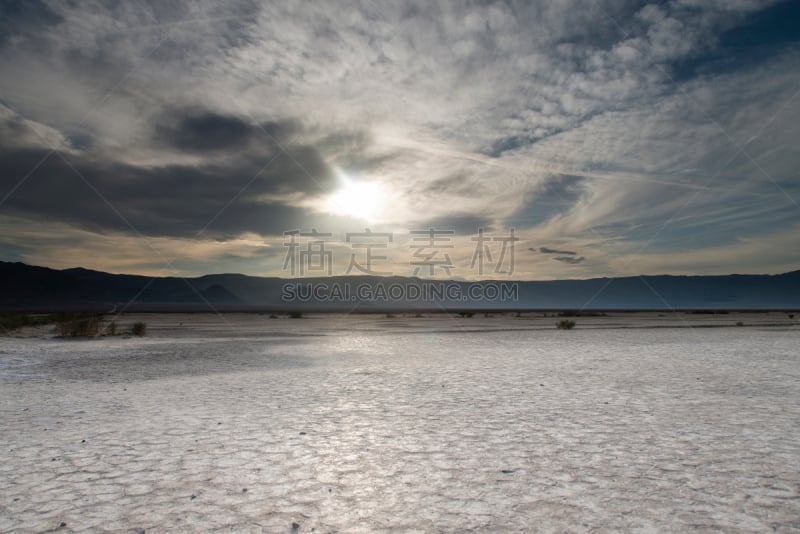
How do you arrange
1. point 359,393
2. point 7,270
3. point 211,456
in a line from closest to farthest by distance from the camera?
point 211,456
point 359,393
point 7,270

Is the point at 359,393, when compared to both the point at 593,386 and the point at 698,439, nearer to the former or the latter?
the point at 593,386

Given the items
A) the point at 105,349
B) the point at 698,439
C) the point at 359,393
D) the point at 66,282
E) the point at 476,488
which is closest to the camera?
Result: the point at 476,488

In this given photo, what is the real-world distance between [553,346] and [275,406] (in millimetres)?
12002

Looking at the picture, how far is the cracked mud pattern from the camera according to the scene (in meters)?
3.29

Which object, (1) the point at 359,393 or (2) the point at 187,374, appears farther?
(2) the point at 187,374

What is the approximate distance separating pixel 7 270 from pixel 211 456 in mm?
168654

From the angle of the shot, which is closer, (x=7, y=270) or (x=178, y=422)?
(x=178, y=422)

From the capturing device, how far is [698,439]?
5.04m

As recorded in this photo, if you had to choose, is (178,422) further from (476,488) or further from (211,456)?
(476,488)

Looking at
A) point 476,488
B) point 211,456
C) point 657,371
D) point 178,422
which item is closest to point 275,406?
point 178,422

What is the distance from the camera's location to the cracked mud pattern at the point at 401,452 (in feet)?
10.8

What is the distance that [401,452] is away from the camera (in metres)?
4.65

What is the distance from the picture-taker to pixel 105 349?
15.6m

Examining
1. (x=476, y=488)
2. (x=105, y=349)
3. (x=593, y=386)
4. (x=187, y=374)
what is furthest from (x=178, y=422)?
(x=105, y=349)
